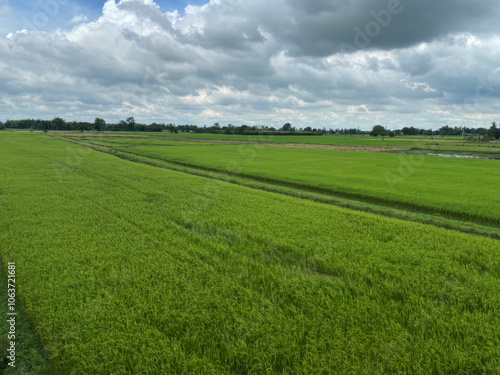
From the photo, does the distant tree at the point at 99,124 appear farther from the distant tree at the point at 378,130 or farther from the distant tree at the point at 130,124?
the distant tree at the point at 378,130

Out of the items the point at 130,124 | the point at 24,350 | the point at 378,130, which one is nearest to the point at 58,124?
the point at 130,124

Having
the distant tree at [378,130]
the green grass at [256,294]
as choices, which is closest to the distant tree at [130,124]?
the distant tree at [378,130]

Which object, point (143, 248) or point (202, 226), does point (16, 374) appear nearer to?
point (143, 248)

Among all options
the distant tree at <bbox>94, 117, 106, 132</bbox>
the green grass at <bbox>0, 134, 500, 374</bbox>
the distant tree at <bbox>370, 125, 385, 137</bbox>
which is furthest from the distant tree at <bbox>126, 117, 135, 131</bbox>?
the green grass at <bbox>0, 134, 500, 374</bbox>

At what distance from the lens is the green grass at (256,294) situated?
14.7ft

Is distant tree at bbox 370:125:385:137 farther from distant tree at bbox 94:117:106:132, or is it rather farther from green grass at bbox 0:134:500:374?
distant tree at bbox 94:117:106:132

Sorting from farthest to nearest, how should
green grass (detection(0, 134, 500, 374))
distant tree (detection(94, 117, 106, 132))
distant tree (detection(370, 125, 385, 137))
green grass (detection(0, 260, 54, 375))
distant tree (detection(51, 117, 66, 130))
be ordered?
distant tree (detection(51, 117, 66, 130)), distant tree (detection(94, 117, 106, 132)), distant tree (detection(370, 125, 385, 137)), green grass (detection(0, 260, 54, 375)), green grass (detection(0, 134, 500, 374))

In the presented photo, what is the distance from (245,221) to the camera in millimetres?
11516

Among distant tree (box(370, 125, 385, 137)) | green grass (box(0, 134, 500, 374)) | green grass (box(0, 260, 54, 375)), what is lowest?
green grass (box(0, 260, 54, 375))

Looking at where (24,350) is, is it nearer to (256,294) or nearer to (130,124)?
(256,294)

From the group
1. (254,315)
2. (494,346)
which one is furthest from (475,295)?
(254,315)

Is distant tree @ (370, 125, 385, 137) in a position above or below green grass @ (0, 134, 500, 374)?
above

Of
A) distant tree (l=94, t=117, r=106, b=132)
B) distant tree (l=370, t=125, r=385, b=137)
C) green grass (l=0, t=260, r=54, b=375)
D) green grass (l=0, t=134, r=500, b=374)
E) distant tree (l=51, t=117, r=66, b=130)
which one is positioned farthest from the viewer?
distant tree (l=51, t=117, r=66, b=130)

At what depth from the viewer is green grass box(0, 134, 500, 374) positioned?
14.7 ft
